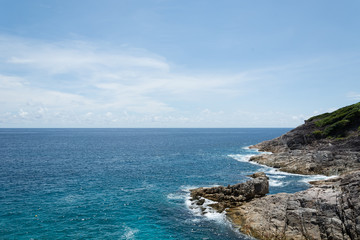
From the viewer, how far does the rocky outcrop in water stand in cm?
3056

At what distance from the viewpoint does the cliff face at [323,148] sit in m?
67.9

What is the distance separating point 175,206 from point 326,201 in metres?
25.2

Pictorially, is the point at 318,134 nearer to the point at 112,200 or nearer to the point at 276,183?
the point at 276,183

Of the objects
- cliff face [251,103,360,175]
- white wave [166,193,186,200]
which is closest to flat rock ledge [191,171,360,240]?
white wave [166,193,186,200]

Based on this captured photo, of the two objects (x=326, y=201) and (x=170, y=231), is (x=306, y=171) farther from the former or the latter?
(x=170, y=231)

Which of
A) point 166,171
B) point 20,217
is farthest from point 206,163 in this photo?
point 20,217

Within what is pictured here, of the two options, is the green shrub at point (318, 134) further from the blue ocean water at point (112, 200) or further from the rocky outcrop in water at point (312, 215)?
the rocky outcrop in water at point (312, 215)

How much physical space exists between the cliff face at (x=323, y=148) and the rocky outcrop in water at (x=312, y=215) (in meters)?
36.9

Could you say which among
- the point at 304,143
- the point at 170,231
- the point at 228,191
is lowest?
the point at 170,231

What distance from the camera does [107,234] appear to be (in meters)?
34.0

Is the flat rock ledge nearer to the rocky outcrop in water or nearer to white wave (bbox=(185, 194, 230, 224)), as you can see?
the rocky outcrop in water

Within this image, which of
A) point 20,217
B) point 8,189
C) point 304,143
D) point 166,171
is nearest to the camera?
point 20,217

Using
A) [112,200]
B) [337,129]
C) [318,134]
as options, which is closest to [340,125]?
[337,129]

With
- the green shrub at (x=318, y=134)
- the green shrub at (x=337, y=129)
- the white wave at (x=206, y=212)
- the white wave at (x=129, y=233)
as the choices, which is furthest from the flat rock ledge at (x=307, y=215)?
the green shrub at (x=318, y=134)
